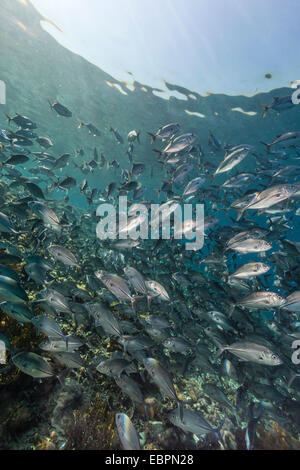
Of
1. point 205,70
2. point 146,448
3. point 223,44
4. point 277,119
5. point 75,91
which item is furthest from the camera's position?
point 75,91

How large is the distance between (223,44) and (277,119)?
7529mm

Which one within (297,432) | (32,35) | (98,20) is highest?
(32,35)

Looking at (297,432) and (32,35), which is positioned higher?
(32,35)

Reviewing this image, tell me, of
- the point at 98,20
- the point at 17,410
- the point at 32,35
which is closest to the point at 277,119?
the point at 98,20

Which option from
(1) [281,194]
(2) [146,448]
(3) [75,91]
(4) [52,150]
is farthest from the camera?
(4) [52,150]

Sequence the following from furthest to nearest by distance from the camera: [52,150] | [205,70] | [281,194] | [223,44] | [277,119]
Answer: [52,150]
[277,119]
[205,70]
[223,44]
[281,194]

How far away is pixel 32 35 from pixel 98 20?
5.49 m

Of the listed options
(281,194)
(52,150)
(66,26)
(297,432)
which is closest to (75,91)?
(66,26)

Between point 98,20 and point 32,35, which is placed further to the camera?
point 32,35

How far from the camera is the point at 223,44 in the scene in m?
13.4

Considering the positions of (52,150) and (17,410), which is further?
(52,150)
